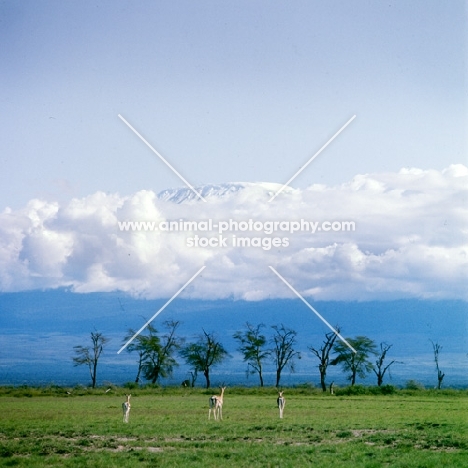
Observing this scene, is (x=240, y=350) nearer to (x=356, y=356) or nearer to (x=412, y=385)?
(x=356, y=356)

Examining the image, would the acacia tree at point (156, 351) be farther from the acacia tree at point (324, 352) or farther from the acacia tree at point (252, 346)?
the acacia tree at point (324, 352)

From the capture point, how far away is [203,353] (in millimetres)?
86250

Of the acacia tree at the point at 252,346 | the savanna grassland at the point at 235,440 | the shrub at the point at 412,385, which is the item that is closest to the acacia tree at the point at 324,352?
the shrub at the point at 412,385

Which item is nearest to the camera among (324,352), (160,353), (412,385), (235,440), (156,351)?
(235,440)

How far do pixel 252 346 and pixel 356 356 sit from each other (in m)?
13.5

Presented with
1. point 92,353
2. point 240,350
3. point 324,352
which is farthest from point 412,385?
point 92,353

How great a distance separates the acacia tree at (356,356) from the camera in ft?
270

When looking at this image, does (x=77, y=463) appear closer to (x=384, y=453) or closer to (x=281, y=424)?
(x=384, y=453)

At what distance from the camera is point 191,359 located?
3369 inches

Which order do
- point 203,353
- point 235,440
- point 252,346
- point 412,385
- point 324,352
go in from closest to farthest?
point 235,440, point 412,385, point 324,352, point 203,353, point 252,346

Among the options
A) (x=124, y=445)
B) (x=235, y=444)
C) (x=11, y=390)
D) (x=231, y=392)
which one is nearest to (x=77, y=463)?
(x=124, y=445)

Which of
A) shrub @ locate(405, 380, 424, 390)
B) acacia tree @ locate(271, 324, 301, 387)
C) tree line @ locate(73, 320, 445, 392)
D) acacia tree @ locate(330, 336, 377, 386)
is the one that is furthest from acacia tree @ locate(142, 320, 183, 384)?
shrub @ locate(405, 380, 424, 390)

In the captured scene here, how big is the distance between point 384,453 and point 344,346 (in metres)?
65.1

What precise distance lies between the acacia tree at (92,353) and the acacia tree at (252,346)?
1870 cm
